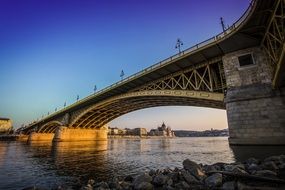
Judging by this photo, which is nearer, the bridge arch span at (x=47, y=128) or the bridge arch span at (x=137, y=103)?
the bridge arch span at (x=137, y=103)

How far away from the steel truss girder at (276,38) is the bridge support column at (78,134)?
178 ft

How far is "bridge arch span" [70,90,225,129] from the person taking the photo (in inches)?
1013

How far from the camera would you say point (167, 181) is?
6547mm

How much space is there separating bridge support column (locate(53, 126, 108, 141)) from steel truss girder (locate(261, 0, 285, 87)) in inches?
2131

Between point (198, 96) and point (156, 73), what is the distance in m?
9.01

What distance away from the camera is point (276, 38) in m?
13.7

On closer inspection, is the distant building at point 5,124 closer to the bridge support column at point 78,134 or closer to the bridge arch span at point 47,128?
the bridge arch span at point 47,128

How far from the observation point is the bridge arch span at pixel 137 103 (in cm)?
2573

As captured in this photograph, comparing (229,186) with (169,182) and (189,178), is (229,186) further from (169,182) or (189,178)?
(169,182)

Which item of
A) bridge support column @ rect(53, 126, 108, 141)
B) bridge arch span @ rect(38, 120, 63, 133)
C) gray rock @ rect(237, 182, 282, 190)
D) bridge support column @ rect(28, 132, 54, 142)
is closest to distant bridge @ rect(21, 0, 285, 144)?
gray rock @ rect(237, 182, 282, 190)

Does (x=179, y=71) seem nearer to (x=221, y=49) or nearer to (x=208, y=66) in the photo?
(x=208, y=66)

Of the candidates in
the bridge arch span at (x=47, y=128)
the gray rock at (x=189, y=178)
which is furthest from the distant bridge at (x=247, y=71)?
the bridge arch span at (x=47, y=128)

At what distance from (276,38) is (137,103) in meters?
35.1

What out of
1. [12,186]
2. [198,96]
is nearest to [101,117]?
[198,96]
